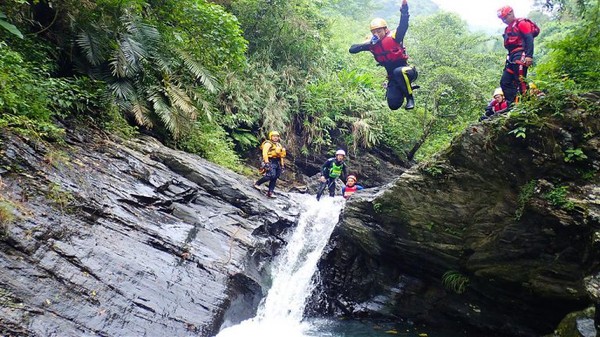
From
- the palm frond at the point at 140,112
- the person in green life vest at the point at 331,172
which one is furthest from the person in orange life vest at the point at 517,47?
the palm frond at the point at 140,112

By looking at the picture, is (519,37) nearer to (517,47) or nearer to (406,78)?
(517,47)

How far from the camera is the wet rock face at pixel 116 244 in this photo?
5051mm

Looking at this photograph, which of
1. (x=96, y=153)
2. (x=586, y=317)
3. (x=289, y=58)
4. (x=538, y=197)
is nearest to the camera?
(x=586, y=317)

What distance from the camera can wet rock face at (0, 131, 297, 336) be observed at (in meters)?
5.05

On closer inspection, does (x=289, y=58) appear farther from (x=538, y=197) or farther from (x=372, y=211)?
(x=538, y=197)

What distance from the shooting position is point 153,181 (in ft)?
26.4

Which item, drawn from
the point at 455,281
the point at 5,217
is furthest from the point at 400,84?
the point at 5,217

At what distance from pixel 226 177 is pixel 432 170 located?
4.92 metres

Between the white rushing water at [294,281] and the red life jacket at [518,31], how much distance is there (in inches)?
239

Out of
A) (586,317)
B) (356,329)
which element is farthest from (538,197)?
(356,329)

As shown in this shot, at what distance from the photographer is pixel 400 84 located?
7.41 m

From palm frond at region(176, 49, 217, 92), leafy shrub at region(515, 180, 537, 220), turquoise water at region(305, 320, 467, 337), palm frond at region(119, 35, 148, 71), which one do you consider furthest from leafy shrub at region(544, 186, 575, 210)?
palm frond at region(119, 35, 148, 71)

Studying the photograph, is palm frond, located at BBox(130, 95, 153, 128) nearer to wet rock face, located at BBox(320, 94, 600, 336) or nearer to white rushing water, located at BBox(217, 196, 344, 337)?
white rushing water, located at BBox(217, 196, 344, 337)

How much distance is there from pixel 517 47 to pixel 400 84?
2284mm
